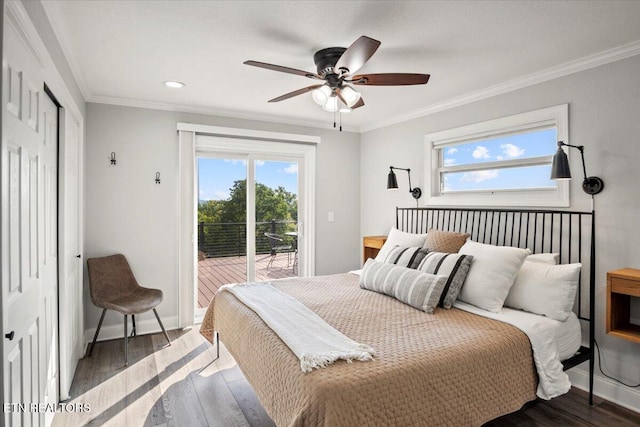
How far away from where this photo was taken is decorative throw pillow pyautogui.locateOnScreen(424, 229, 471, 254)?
10.4 feet

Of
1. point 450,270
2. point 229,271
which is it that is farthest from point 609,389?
point 229,271

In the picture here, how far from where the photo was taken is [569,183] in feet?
9.34

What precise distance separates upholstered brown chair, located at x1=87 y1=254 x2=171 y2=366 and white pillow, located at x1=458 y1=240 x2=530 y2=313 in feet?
8.96

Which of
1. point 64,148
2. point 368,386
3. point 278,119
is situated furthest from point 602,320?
point 64,148

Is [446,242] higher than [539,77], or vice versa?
[539,77]

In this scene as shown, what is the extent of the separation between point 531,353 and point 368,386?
45.3 inches

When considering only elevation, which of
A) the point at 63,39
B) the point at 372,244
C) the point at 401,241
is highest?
the point at 63,39

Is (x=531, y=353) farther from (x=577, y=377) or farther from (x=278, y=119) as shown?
(x=278, y=119)

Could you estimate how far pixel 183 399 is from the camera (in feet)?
8.50

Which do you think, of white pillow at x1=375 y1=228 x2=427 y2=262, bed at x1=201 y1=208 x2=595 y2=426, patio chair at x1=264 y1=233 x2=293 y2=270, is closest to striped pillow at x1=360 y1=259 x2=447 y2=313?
bed at x1=201 y1=208 x2=595 y2=426

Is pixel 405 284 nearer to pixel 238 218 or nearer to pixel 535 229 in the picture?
pixel 535 229

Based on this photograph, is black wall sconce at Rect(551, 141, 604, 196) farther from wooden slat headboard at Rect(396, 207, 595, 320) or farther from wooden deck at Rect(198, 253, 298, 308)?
wooden deck at Rect(198, 253, 298, 308)

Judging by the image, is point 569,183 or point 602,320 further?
point 569,183

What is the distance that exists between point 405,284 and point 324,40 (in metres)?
1.74
